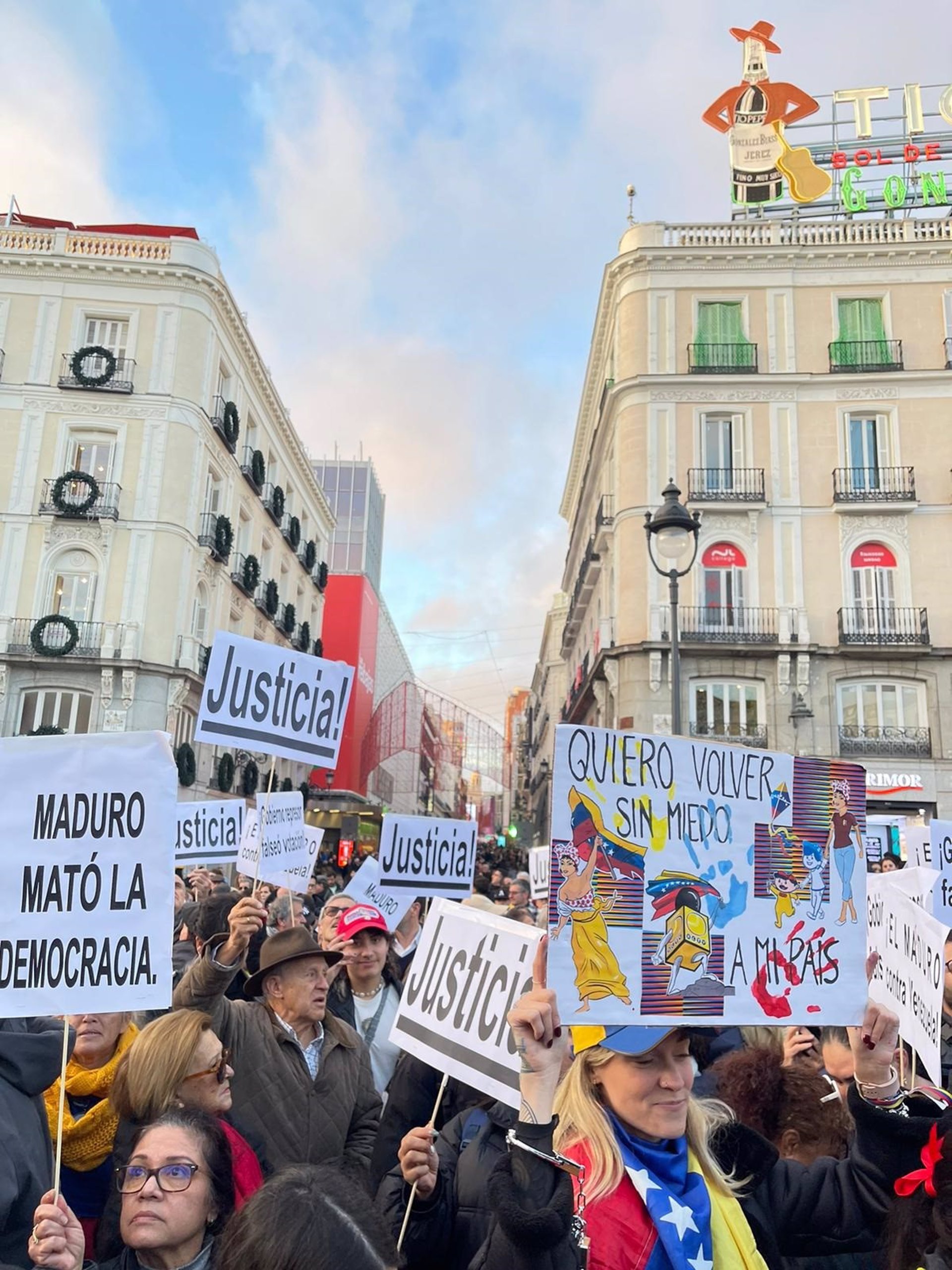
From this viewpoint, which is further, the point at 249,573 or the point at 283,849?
the point at 249,573

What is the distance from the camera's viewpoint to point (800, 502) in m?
27.9

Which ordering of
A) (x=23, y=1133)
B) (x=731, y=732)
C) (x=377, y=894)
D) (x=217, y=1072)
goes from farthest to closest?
(x=731, y=732)
(x=377, y=894)
(x=217, y=1072)
(x=23, y=1133)

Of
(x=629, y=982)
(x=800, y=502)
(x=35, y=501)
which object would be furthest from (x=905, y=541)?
(x=629, y=982)

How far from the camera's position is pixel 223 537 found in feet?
104

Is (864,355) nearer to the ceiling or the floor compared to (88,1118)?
nearer to the ceiling

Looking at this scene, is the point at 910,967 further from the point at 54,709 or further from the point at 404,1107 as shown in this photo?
the point at 54,709

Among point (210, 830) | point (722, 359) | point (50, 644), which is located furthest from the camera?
point (722, 359)

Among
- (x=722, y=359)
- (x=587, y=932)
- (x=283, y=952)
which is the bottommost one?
(x=283, y=952)

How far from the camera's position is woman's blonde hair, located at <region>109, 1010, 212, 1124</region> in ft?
10.3

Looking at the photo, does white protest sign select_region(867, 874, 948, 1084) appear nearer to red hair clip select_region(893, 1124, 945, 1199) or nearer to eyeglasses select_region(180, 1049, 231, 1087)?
red hair clip select_region(893, 1124, 945, 1199)

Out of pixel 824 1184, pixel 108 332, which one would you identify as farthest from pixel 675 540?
pixel 108 332

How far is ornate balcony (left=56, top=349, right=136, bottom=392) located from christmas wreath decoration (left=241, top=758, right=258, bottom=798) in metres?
13.1

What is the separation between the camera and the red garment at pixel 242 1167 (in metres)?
2.92

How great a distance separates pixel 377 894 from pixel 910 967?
174 inches
